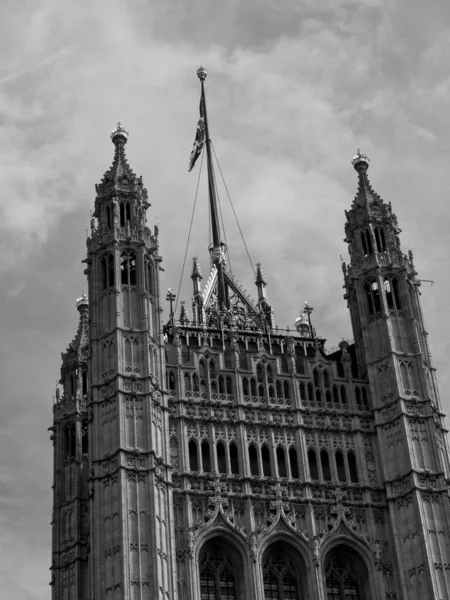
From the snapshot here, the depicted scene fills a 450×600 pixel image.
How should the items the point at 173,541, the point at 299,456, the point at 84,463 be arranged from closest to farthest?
the point at 173,541 → the point at 299,456 → the point at 84,463

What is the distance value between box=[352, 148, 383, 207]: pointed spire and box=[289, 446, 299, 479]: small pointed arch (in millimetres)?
13659

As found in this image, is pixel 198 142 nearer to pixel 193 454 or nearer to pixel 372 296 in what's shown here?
pixel 372 296

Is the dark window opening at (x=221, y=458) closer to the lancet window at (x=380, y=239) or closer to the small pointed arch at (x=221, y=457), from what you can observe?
the small pointed arch at (x=221, y=457)

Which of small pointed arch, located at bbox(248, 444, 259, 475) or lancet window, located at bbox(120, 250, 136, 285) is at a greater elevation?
lancet window, located at bbox(120, 250, 136, 285)

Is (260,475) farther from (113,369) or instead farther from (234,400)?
(113,369)

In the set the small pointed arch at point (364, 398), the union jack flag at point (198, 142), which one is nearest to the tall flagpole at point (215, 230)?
the union jack flag at point (198, 142)

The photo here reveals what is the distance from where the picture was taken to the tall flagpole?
219 feet

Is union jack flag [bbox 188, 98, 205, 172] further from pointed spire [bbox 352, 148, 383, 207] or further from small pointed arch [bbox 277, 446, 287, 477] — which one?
small pointed arch [bbox 277, 446, 287, 477]

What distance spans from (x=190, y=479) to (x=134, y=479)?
2.99m

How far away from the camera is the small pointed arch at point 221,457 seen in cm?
5716

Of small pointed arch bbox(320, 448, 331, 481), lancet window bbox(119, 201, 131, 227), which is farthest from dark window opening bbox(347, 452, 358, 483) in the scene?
lancet window bbox(119, 201, 131, 227)

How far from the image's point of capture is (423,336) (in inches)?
2461

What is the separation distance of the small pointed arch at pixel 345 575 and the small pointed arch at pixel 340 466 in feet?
10.3

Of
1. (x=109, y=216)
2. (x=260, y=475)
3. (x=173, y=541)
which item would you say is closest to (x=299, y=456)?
(x=260, y=475)
